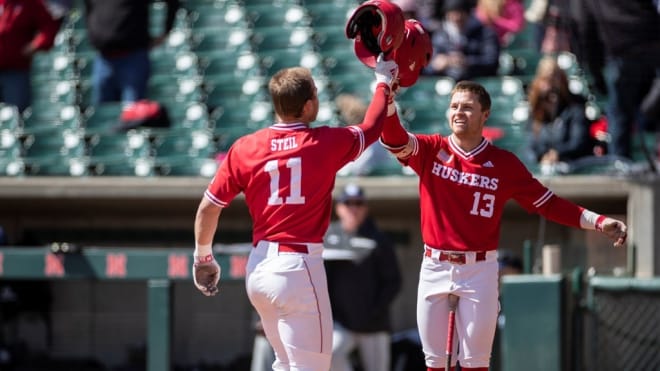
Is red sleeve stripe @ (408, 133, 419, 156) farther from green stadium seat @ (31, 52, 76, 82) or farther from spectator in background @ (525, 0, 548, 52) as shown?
green stadium seat @ (31, 52, 76, 82)

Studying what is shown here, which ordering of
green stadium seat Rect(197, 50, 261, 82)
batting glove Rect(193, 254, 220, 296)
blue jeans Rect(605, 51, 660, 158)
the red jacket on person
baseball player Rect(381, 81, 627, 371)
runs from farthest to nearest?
green stadium seat Rect(197, 50, 261, 82) < the red jacket on person < blue jeans Rect(605, 51, 660, 158) < baseball player Rect(381, 81, 627, 371) < batting glove Rect(193, 254, 220, 296)

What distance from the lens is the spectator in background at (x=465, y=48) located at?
33.4 feet

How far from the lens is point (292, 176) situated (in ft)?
17.4

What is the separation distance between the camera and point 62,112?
36.5 ft

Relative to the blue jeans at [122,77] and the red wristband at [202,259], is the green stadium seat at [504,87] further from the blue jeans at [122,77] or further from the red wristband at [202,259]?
the red wristband at [202,259]

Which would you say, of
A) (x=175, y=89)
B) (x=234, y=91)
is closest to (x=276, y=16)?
(x=234, y=91)

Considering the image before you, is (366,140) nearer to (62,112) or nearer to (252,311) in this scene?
(252,311)

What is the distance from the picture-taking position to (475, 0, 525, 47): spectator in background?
10.8 metres

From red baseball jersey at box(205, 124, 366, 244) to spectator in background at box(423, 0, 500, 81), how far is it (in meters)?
4.96

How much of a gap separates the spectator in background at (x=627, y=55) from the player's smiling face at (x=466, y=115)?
3329mm

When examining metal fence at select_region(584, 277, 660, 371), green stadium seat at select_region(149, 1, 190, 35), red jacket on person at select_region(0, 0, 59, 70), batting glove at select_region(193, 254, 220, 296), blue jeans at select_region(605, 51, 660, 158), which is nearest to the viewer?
batting glove at select_region(193, 254, 220, 296)

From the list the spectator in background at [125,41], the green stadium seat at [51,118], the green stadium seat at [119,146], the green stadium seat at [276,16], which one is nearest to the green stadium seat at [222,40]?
the green stadium seat at [276,16]

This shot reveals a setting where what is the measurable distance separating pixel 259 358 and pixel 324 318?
347 cm

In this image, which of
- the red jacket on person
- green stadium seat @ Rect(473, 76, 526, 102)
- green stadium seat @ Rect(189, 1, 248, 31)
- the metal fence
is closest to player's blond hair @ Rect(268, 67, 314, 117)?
the metal fence
